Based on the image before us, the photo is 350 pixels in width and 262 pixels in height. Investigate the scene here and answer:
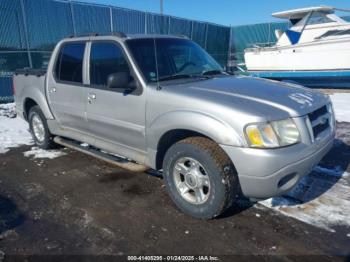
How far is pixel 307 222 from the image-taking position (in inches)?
128

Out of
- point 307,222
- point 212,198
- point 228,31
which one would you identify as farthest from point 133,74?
point 228,31

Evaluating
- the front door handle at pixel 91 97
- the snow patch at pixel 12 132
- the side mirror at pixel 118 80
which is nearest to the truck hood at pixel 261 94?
the side mirror at pixel 118 80

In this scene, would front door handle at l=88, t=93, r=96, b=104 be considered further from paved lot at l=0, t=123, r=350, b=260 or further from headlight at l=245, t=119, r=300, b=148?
headlight at l=245, t=119, r=300, b=148

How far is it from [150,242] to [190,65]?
2317 mm

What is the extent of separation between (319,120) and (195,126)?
1326 millimetres

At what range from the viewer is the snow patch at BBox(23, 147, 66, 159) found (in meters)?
5.48

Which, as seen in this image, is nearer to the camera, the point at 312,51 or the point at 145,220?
the point at 145,220

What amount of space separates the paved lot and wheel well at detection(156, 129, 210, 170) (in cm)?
52

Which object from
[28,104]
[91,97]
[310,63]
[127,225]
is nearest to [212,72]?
[91,97]

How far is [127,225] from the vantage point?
10.8 feet

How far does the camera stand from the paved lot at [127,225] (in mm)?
2902

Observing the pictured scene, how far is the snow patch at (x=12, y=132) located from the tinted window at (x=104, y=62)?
2.71 metres

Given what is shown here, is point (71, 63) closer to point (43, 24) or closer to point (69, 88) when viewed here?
point (69, 88)

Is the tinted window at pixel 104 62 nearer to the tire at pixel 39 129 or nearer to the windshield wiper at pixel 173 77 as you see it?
the windshield wiper at pixel 173 77
